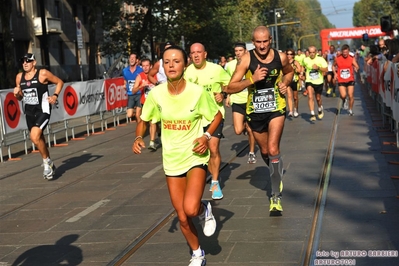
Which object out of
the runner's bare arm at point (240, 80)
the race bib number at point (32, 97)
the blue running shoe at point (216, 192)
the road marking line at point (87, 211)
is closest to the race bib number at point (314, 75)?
the race bib number at point (32, 97)

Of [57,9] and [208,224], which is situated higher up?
[57,9]

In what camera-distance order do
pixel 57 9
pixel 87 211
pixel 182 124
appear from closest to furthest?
pixel 182 124 < pixel 87 211 < pixel 57 9

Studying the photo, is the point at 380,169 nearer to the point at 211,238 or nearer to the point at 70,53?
the point at 211,238

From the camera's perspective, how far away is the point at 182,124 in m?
5.88

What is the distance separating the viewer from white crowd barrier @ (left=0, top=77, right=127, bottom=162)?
1477 centimetres

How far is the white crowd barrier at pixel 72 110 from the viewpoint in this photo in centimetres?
1477

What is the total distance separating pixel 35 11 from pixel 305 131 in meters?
31.9

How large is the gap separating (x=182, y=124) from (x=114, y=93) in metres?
15.8

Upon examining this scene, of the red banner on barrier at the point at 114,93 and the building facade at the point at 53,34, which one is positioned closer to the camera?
the red banner on barrier at the point at 114,93

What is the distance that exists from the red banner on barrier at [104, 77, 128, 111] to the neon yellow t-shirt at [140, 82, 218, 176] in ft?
49.1

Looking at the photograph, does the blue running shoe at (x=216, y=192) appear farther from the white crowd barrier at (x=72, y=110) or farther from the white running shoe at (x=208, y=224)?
the white crowd barrier at (x=72, y=110)

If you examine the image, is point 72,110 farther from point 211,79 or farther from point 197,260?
point 197,260

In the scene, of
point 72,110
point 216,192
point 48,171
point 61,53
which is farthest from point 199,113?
point 61,53

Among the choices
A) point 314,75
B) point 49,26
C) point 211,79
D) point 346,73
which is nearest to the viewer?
point 211,79
